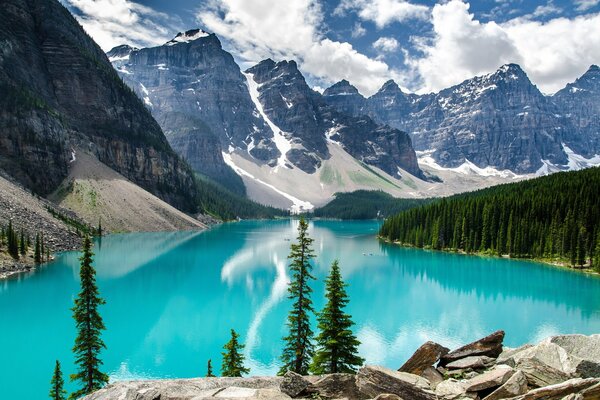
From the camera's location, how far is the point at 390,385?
13516 mm

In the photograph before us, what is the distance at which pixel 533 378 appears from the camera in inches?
524

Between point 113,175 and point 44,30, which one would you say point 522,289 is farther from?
point 44,30

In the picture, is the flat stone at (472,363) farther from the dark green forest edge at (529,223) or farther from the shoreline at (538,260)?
the dark green forest edge at (529,223)

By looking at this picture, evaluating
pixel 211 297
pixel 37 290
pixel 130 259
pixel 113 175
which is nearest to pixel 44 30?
pixel 113 175

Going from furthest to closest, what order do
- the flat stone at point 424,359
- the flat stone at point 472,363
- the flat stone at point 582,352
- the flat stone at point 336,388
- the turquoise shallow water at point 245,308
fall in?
the turquoise shallow water at point 245,308
the flat stone at point 424,359
the flat stone at point 472,363
the flat stone at point 336,388
the flat stone at point 582,352

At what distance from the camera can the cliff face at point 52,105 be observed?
140 m

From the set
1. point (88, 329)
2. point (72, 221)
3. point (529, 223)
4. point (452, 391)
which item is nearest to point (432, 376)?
point (452, 391)

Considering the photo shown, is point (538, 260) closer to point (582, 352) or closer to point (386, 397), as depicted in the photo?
point (582, 352)

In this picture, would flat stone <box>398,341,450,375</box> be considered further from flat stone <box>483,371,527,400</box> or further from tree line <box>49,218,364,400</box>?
tree line <box>49,218,364,400</box>

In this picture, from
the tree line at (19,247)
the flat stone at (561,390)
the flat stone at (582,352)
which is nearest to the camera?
the flat stone at (561,390)

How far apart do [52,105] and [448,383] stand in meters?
190

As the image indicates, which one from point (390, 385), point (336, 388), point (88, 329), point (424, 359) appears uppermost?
point (390, 385)

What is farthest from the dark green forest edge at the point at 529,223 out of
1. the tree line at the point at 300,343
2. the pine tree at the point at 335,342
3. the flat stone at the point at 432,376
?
the flat stone at the point at 432,376

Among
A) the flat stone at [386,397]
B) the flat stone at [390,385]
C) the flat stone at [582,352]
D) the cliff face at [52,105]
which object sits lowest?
the flat stone at [390,385]
